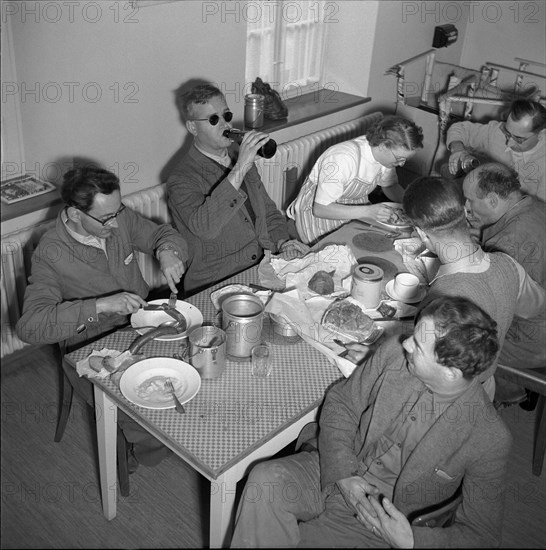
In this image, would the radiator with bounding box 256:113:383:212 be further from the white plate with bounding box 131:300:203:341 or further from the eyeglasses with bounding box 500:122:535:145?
the white plate with bounding box 131:300:203:341

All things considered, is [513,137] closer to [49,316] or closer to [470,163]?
[470,163]

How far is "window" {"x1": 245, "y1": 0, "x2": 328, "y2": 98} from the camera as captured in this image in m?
3.81

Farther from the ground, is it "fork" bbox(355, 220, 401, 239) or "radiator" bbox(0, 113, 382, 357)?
"fork" bbox(355, 220, 401, 239)

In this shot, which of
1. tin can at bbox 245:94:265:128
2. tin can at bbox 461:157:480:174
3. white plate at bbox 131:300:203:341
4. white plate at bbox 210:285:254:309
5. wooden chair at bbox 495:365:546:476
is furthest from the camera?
tin can at bbox 245:94:265:128

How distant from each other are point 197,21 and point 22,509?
2.25m

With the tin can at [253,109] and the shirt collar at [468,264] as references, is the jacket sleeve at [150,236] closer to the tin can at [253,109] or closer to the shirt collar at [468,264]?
the shirt collar at [468,264]

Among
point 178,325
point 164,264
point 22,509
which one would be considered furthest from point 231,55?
point 22,509

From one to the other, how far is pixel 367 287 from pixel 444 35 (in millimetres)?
2976

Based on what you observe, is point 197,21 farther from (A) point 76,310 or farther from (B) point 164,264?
(A) point 76,310

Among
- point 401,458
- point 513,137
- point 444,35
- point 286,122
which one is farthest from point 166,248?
point 444,35

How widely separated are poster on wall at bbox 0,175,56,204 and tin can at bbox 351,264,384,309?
139 cm

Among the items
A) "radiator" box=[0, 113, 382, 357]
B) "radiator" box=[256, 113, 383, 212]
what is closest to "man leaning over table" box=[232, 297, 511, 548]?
"radiator" box=[0, 113, 382, 357]

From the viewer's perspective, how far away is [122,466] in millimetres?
2445

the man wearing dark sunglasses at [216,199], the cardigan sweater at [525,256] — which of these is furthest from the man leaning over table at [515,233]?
the man wearing dark sunglasses at [216,199]
